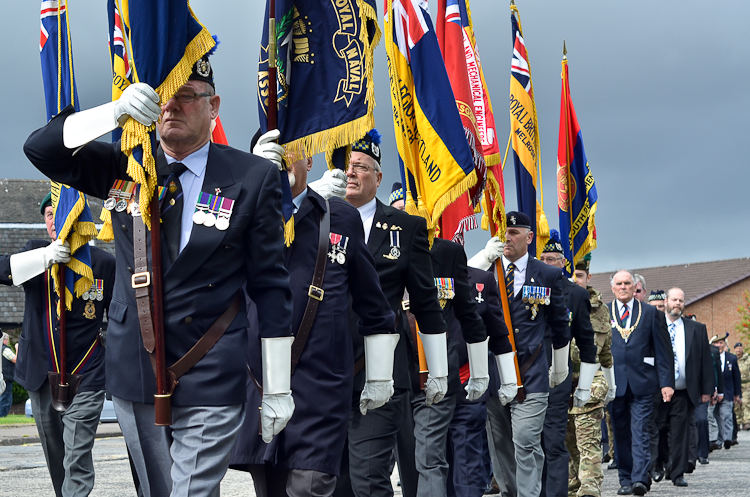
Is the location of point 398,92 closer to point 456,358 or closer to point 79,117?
point 456,358

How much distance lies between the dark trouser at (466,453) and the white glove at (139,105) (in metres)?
5.19

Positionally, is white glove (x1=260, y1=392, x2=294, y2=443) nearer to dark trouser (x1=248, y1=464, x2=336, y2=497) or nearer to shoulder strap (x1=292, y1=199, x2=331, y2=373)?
dark trouser (x1=248, y1=464, x2=336, y2=497)

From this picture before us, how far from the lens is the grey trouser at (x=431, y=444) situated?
7.12m

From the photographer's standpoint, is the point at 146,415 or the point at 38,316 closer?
the point at 146,415

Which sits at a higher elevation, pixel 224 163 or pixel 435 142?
pixel 435 142

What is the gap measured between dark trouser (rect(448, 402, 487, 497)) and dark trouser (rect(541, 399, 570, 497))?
1113mm

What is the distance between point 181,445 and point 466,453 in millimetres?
4804

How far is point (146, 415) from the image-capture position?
3686 mm

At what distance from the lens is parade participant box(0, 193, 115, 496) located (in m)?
7.72

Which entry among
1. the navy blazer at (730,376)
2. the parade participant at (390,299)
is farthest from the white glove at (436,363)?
the navy blazer at (730,376)

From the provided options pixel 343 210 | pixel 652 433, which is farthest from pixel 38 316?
pixel 652 433

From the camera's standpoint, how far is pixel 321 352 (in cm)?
472

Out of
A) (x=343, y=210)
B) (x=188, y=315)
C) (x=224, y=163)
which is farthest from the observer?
(x=343, y=210)

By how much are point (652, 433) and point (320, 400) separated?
29.6 feet
